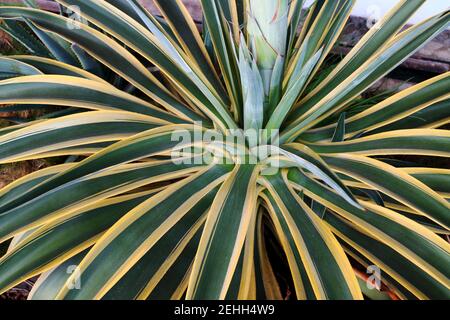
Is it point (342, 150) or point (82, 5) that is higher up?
point (82, 5)

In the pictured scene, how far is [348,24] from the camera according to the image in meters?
1.17

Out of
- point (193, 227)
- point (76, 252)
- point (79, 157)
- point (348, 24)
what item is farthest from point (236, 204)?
point (348, 24)

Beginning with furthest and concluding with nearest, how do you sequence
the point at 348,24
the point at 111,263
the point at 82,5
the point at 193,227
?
the point at 348,24
the point at 82,5
the point at 193,227
the point at 111,263

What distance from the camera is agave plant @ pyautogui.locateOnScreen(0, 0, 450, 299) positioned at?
548 millimetres

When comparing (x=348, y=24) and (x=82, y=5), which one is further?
(x=348, y=24)

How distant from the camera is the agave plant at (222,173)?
0.55 m

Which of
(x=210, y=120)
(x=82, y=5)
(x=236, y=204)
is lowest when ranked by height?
(x=236, y=204)

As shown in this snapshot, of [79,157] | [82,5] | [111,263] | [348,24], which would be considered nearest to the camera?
[111,263]

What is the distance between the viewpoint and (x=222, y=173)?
2.29ft

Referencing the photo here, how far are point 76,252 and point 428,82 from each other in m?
0.68

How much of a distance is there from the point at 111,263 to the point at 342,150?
0.43 meters

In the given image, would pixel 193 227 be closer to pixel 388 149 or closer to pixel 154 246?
pixel 154 246

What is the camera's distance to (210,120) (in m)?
0.80

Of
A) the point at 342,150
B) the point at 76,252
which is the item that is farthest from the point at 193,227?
the point at 342,150
